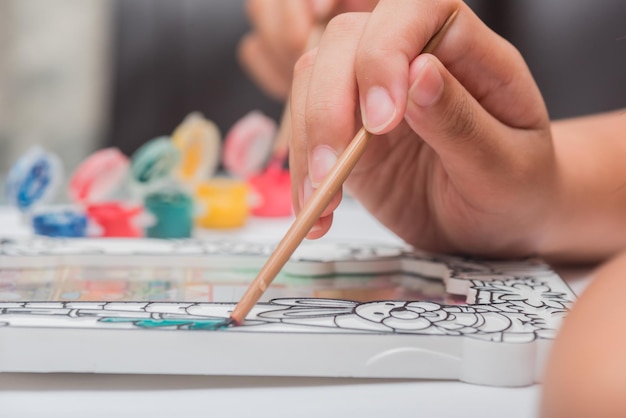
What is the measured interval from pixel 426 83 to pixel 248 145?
532 millimetres

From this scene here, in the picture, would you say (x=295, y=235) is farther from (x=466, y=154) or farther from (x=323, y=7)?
(x=323, y=7)

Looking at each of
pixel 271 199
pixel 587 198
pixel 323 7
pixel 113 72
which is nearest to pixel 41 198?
Result: pixel 271 199

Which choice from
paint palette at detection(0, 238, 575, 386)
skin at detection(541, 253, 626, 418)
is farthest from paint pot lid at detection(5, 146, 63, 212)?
skin at detection(541, 253, 626, 418)

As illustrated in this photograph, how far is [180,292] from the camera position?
1.45 feet

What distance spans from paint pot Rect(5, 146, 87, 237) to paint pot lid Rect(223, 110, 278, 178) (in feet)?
0.68

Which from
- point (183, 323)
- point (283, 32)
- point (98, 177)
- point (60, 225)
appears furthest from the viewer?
point (283, 32)

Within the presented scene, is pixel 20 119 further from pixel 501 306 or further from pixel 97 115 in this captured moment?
pixel 501 306

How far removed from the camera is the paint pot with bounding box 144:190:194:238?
0.70 m

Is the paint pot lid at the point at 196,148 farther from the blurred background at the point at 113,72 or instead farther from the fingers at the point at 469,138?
the blurred background at the point at 113,72

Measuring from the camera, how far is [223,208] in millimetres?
784

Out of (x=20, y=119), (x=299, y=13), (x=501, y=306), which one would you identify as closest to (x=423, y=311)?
(x=501, y=306)

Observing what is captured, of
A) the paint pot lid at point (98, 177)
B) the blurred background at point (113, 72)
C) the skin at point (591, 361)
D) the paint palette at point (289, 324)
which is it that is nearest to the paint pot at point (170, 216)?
the paint pot lid at point (98, 177)

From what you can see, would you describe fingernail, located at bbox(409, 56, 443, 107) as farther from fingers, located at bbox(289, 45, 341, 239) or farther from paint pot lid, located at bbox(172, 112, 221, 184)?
paint pot lid, located at bbox(172, 112, 221, 184)

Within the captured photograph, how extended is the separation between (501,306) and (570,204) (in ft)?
0.64
